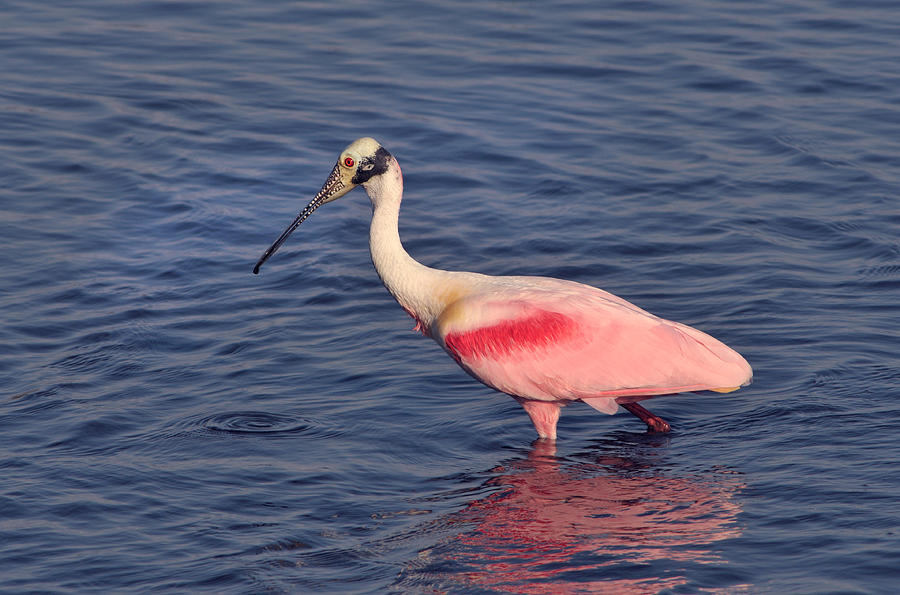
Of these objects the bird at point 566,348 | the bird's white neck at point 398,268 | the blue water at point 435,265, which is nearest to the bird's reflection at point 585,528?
the blue water at point 435,265

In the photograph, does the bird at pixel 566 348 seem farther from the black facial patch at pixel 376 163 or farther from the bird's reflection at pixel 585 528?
the black facial patch at pixel 376 163

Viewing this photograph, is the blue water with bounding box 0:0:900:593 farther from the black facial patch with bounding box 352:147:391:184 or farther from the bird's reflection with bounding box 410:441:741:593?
the black facial patch with bounding box 352:147:391:184

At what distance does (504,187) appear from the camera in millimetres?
13234

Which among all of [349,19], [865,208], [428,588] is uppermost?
[349,19]

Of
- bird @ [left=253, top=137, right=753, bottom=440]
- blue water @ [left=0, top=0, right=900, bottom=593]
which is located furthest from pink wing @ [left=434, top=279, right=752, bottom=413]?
blue water @ [left=0, top=0, right=900, bottom=593]

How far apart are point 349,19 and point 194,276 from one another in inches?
278

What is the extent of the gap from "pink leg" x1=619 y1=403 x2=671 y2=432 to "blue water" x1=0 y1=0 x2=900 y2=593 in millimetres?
71

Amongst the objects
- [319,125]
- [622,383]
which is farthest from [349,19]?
[622,383]

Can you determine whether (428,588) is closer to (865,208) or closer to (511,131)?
(865,208)

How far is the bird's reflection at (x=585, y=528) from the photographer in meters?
6.91

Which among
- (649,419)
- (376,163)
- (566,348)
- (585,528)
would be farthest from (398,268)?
(585,528)

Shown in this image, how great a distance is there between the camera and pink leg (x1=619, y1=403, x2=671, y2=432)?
879 cm

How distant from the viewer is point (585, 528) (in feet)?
24.6

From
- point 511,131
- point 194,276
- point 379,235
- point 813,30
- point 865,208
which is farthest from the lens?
point 813,30
